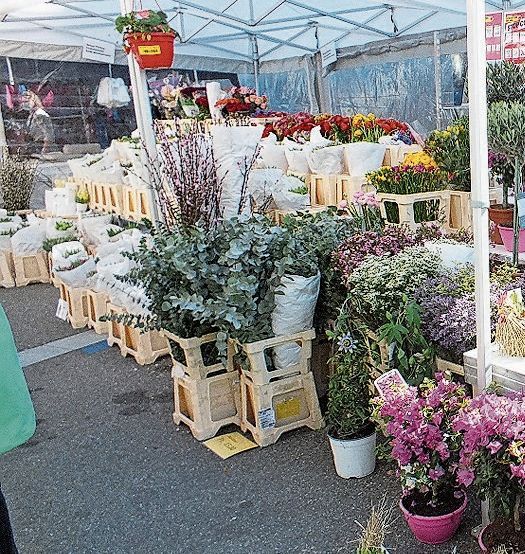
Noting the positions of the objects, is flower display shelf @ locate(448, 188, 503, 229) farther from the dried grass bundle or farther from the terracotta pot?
the dried grass bundle

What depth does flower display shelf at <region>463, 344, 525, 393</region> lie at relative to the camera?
2.23m

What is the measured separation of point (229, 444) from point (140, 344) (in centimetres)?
132

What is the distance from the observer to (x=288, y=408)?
3.25m

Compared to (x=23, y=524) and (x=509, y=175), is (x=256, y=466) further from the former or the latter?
(x=509, y=175)

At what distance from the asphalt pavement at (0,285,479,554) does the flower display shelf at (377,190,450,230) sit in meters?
1.20

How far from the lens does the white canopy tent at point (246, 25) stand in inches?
296

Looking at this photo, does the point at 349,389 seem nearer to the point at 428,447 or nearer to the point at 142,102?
the point at 428,447

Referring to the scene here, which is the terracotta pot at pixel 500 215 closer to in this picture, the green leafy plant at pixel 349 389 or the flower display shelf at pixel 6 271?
the green leafy plant at pixel 349 389

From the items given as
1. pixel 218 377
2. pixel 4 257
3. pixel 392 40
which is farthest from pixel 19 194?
pixel 218 377

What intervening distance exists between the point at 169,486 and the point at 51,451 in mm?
757

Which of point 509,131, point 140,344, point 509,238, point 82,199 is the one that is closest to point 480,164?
point 509,131

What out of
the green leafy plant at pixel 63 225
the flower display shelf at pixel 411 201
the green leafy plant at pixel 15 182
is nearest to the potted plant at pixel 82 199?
the green leafy plant at pixel 63 225

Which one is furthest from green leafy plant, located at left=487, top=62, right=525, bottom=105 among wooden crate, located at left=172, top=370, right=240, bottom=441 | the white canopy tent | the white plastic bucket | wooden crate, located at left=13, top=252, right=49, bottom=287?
wooden crate, located at left=13, top=252, right=49, bottom=287

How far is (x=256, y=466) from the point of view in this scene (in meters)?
3.01
